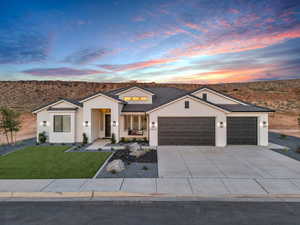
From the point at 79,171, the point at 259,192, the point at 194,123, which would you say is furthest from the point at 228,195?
the point at 194,123

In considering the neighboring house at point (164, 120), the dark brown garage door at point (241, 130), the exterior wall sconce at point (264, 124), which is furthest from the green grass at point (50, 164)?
the exterior wall sconce at point (264, 124)

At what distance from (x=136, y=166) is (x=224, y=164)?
15.7ft

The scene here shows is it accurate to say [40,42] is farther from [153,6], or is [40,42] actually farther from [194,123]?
[194,123]

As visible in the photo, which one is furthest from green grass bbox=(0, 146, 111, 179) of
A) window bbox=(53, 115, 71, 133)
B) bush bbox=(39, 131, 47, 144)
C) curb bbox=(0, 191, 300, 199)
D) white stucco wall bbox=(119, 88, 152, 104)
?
white stucco wall bbox=(119, 88, 152, 104)

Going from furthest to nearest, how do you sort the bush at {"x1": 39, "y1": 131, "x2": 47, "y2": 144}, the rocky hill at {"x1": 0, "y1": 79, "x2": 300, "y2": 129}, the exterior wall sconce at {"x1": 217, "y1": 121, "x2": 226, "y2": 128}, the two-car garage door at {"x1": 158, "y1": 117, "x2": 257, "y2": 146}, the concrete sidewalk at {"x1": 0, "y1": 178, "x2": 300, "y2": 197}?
the rocky hill at {"x1": 0, "y1": 79, "x2": 300, "y2": 129} < the bush at {"x1": 39, "y1": 131, "x2": 47, "y2": 144} < the two-car garage door at {"x1": 158, "y1": 117, "x2": 257, "y2": 146} < the exterior wall sconce at {"x1": 217, "y1": 121, "x2": 226, "y2": 128} < the concrete sidewalk at {"x1": 0, "y1": 178, "x2": 300, "y2": 197}

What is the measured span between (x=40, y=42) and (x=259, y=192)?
29.6m

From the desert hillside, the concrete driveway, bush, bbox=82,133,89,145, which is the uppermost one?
the desert hillside

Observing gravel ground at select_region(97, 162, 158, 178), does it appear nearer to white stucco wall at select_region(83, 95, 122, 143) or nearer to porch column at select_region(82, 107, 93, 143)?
white stucco wall at select_region(83, 95, 122, 143)

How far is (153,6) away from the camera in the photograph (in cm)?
1560

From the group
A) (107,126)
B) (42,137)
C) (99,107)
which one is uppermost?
(99,107)

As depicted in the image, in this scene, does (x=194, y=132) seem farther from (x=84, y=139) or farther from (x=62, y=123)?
(x=62, y=123)

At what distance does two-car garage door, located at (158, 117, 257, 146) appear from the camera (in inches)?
554

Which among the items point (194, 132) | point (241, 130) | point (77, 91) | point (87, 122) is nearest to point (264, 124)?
point (241, 130)

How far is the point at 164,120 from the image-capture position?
14.3 m
